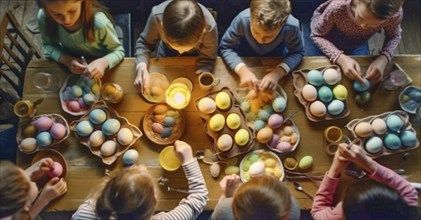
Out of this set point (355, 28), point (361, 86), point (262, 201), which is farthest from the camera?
point (355, 28)

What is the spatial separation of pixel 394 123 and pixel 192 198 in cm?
84

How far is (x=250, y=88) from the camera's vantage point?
173 centimetres

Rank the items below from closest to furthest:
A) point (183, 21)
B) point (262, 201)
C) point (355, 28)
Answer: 1. point (262, 201)
2. point (183, 21)
3. point (355, 28)

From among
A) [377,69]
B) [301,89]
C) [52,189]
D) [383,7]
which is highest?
[383,7]

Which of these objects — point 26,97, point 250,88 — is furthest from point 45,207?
point 250,88

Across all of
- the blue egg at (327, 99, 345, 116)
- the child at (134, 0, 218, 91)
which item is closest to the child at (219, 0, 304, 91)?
the child at (134, 0, 218, 91)

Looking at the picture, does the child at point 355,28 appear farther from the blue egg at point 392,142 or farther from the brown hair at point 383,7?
the blue egg at point 392,142

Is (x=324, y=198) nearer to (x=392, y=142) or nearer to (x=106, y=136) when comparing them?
(x=392, y=142)

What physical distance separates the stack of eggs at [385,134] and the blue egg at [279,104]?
30 centimetres

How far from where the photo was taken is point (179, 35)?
4.96ft

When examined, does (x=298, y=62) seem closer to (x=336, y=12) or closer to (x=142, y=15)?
(x=336, y=12)

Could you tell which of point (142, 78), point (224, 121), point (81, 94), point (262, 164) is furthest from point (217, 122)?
point (81, 94)

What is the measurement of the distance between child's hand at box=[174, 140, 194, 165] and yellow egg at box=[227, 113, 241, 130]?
187 millimetres

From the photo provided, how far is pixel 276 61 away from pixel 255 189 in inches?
24.1
